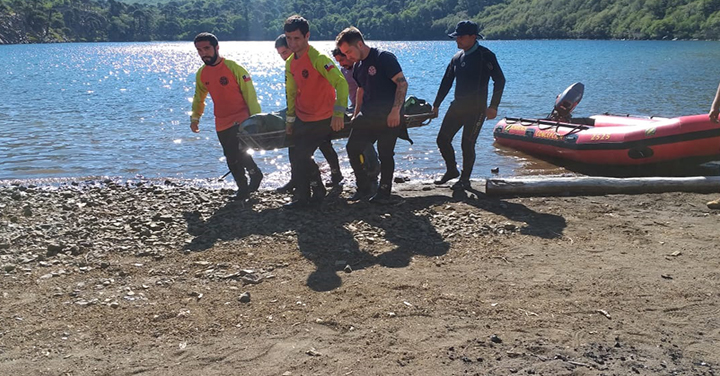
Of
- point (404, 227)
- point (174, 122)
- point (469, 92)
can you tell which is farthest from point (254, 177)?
point (174, 122)

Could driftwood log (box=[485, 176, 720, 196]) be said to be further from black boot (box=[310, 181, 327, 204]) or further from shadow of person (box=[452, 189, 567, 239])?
black boot (box=[310, 181, 327, 204])

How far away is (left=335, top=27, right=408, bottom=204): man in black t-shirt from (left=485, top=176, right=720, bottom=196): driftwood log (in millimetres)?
1380

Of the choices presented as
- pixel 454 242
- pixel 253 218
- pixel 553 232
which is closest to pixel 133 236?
pixel 253 218

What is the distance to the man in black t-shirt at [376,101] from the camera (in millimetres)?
6977

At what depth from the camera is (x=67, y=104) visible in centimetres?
2638

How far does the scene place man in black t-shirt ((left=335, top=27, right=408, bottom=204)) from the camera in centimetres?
698

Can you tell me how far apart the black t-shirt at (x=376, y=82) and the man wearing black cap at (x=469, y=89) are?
1.28 meters

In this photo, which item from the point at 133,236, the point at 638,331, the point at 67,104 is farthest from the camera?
the point at 67,104

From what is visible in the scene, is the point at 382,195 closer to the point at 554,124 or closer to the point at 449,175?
the point at 449,175

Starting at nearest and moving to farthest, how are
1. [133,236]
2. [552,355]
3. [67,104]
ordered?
[552,355]
[133,236]
[67,104]

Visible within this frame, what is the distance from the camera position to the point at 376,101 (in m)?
7.25

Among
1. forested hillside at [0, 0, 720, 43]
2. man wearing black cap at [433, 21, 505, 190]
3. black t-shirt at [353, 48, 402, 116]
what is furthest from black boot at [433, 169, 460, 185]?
forested hillside at [0, 0, 720, 43]

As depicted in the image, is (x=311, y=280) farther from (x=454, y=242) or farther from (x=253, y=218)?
(x=253, y=218)

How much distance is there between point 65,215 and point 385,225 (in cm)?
388
